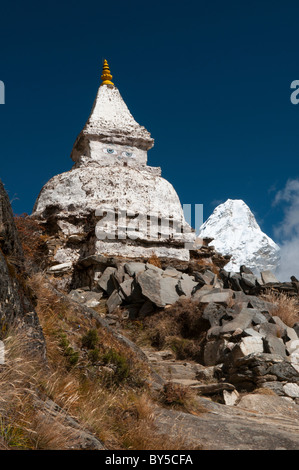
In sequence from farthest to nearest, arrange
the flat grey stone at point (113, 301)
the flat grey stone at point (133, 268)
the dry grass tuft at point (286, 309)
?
the flat grey stone at point (133, 268) < the flat grey stone at point (113, 301) < the dry grass tuft at point (286, 309)

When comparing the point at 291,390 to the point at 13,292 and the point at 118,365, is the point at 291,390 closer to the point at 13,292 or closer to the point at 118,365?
the point at 118,365

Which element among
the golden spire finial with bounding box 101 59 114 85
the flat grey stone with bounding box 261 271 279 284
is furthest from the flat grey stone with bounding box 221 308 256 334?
the golden spire finial with bounding box 101 59 114 85

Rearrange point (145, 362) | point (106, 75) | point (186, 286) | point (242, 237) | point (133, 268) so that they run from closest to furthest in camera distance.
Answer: point (145, 362), point (186, 286), point (133, 268), point (106, 75), point (242, 237)

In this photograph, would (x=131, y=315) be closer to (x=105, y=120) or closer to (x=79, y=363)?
(x=79, y=363)

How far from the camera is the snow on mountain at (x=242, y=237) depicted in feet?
387

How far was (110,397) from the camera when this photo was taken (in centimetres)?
438

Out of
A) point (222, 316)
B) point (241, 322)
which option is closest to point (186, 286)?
point (222, 316)

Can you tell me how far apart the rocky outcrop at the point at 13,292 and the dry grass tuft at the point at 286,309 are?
6.85 meters

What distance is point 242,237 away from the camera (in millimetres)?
123250

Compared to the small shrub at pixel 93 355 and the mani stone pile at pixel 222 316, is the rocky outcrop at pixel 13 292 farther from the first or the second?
the mani stone pile at pixel 222 316

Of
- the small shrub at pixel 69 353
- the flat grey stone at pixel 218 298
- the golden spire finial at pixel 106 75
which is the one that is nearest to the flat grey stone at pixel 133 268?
the flat grey stone at pixel 218 298

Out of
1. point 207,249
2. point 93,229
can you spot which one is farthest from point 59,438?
point 207,249

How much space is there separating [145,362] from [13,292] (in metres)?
2.86

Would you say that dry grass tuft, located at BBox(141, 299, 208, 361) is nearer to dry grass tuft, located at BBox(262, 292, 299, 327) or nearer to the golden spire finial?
dry grass tuft, located at BBox(262, 292, 299, 327)
